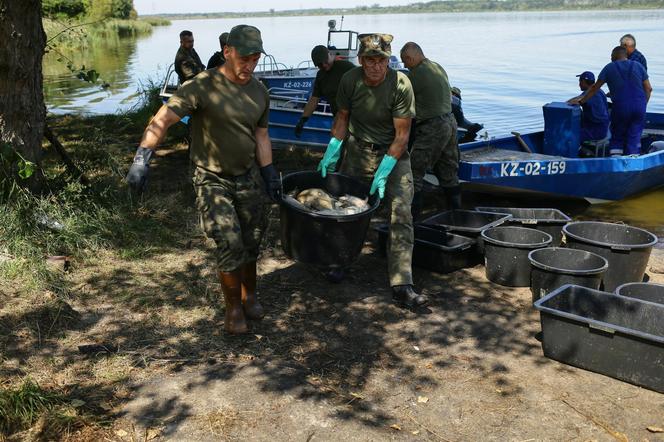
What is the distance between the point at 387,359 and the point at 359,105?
7.19ft

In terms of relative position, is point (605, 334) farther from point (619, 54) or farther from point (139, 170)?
point (619, 54)

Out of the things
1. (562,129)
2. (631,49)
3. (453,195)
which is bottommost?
(453,195)

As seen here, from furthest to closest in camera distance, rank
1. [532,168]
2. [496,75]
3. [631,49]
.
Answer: [496,75] < [631,49] < [532,168]

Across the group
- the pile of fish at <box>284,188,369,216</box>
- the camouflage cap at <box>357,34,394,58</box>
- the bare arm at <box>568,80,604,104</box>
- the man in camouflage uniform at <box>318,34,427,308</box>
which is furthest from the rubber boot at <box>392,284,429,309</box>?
the bare arm at <box>568,80,604,104</box>

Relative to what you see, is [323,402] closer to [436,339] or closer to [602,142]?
[436,339]

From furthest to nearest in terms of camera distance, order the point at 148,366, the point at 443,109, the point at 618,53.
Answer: the point at 618,53 → the point at 443,109 → the point at 148,366

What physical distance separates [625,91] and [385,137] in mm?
5655

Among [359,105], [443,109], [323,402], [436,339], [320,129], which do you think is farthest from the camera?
[320,129]

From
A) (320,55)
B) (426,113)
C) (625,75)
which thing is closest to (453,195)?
(426,113)

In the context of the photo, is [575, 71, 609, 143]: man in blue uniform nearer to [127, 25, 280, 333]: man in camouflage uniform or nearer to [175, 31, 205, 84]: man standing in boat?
[175, 31, 205, 84]: man standing in boat

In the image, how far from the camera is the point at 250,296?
5453 mm

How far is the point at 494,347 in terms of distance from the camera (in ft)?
17.2

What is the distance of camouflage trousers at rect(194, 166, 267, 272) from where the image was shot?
4.82 meters

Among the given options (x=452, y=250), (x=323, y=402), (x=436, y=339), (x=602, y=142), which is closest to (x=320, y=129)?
(x=602, y=142)
